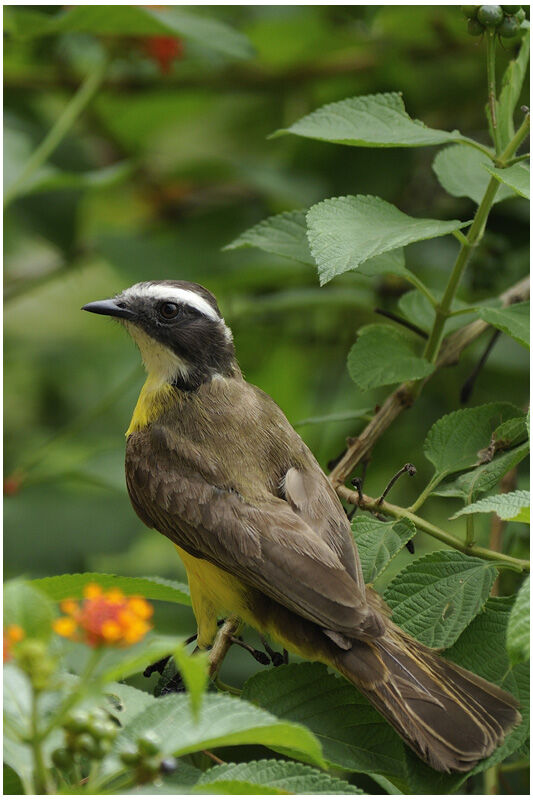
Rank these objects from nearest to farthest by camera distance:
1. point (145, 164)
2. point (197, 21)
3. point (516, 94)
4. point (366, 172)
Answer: point (516, 94) < point (197, 21) < point (366, 172) < point (145, 164)

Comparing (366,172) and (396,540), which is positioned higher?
(366,172)

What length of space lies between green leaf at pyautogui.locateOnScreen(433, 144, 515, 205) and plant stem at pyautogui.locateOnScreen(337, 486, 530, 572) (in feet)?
3.60

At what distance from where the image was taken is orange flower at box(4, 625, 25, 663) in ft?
5.48

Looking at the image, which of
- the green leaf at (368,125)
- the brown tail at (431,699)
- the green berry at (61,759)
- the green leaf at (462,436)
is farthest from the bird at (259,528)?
the green berry at (61,759)

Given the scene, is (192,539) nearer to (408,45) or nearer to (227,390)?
(227,390)

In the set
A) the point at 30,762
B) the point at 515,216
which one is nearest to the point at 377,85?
the point at 515,216

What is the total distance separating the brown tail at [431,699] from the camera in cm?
252

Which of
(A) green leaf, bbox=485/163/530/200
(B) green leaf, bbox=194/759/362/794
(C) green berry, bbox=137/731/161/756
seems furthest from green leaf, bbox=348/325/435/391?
(C) green berry, bbox=137/731/161/756

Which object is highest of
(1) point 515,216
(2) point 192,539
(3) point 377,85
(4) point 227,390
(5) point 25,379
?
(3) point 377,85

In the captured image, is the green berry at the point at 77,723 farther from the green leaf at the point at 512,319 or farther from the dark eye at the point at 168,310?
the dark eye at the point at 168,310

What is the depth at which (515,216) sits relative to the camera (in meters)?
4.60

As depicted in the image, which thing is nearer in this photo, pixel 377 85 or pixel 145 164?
pixel 377 85

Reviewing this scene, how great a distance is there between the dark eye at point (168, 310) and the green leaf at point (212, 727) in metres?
1.97

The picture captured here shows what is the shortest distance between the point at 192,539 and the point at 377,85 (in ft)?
9.94
